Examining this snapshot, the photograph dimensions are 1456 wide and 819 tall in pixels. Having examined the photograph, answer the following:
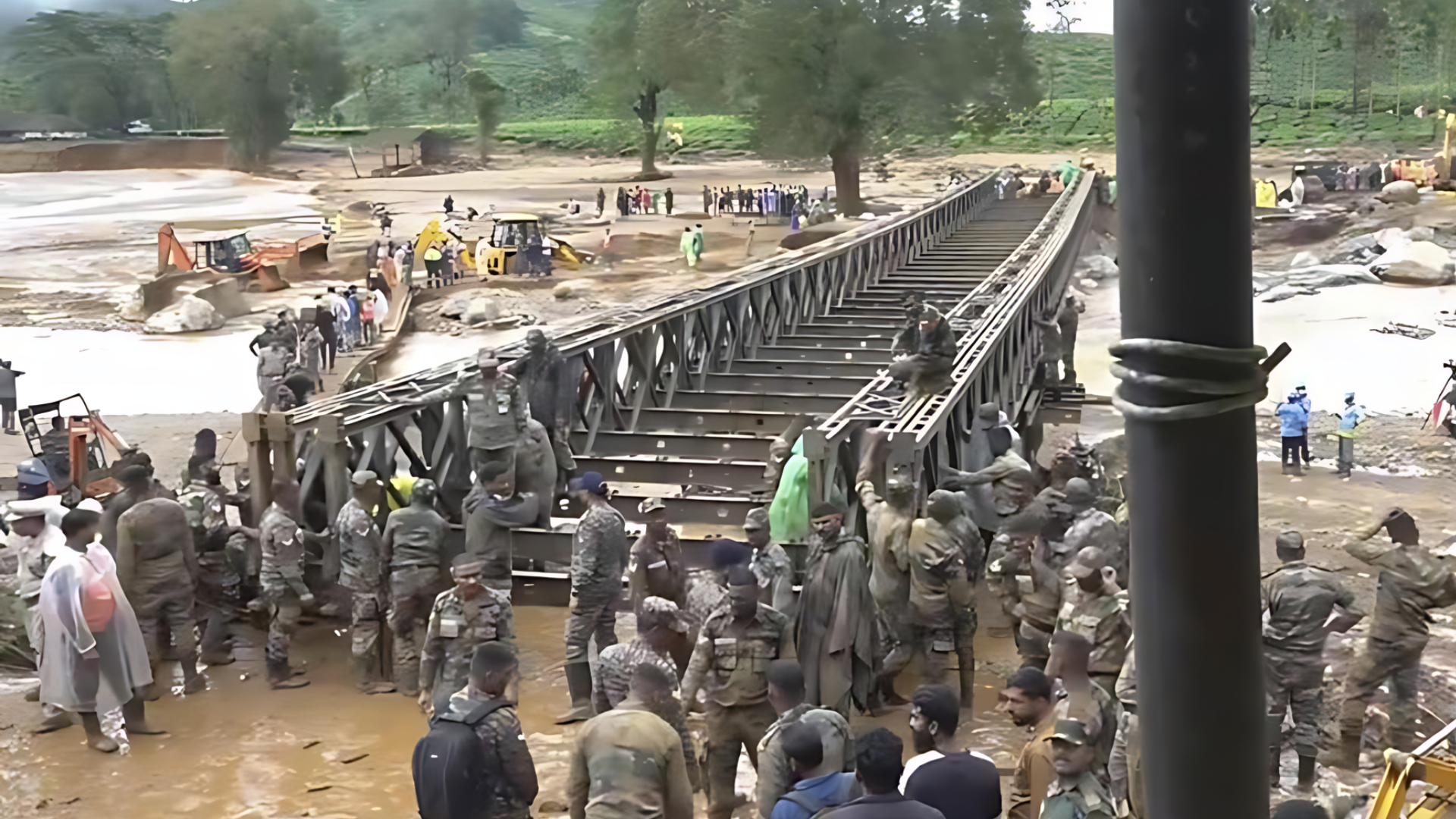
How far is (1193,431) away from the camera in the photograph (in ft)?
4.23

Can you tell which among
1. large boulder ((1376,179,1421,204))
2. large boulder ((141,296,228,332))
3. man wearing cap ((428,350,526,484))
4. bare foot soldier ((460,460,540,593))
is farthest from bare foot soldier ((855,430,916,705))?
large boulder ((1376,179,1421,204))

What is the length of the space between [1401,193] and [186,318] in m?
20.4

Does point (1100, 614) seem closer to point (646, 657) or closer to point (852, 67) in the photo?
point (646, 657)

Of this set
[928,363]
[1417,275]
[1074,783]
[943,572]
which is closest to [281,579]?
[943,572]

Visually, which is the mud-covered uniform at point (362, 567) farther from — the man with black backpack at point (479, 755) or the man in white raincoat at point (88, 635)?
the man with black backpack at point (479, 755)

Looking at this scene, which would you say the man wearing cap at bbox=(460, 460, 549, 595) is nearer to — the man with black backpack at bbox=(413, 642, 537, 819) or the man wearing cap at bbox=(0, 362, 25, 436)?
the man with black backpack at bbox=(413, 642, 537, 819)

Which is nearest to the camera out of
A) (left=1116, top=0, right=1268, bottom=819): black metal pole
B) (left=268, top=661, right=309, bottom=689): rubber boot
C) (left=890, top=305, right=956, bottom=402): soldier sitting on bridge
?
(left=1116, top=0, right=1268, bottom=819): black metal pole

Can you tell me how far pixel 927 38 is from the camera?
2584 centimetres

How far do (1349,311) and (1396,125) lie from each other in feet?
17.0

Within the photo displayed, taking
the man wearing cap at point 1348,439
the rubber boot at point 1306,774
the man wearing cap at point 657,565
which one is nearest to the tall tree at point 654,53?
the man wearing cap at point 1348,439

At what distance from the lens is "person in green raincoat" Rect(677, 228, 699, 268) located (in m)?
24.4

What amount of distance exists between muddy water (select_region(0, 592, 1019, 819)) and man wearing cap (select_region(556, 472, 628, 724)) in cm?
39

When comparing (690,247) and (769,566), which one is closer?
(769,566)

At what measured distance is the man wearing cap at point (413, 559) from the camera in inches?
291
